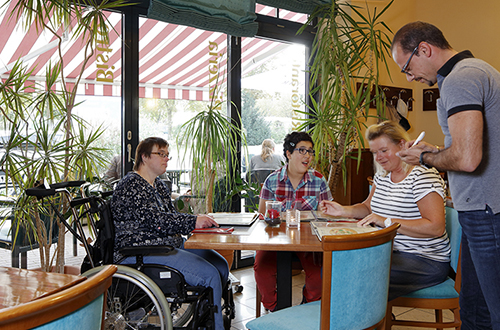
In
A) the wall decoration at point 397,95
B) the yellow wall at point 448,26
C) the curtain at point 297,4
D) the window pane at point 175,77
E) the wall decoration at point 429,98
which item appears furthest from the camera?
the wall decoration at point 429,98

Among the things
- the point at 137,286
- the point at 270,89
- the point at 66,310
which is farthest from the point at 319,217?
the point at 270,89

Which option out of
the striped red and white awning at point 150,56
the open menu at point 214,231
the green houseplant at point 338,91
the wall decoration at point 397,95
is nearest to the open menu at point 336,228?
the open menu at point 214,231

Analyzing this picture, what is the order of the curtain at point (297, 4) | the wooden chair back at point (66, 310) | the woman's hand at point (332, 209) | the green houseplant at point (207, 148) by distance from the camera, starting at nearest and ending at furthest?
1. the wooden chair back at point (66, 310)
2. the woman's hand at point (332, 209)
3. the green houseplant at point (207, 148)
4. the curtain at point (297, 4)

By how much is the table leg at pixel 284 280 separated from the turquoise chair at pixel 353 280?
19.8 inches

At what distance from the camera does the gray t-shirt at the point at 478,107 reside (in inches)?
57.8

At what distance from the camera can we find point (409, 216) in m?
2.13

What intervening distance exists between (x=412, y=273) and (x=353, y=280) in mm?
653

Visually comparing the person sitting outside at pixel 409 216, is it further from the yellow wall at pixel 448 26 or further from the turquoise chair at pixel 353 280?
the yellow wall at pixel 448 26

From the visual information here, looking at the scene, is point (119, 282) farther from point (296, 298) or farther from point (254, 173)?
point (254, 173)

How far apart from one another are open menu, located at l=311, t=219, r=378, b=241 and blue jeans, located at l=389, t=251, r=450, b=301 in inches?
8.4

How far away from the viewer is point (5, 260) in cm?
344

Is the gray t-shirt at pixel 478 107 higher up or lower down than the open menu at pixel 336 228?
higher up

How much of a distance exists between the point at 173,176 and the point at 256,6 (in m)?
1.94

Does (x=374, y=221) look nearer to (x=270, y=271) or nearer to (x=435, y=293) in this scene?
(x=435, y=293)
